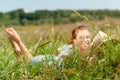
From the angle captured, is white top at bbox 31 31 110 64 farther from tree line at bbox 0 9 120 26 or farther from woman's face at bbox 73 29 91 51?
tree line at bbox 0 9 120 26

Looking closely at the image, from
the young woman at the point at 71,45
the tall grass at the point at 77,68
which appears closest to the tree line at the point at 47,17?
the young woman at the point at 71,45

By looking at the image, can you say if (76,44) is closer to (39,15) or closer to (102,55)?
(102,55)

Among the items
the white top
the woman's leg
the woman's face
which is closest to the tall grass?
the white top

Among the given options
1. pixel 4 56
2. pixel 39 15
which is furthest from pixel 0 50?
pixel 39 15

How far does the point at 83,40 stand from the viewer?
332 cm

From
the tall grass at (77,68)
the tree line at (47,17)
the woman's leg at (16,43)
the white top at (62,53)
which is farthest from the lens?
the tree line at (47,17)

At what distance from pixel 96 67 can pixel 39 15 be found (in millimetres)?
37613

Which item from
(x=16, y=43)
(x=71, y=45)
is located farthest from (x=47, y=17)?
(x=71, y=45)

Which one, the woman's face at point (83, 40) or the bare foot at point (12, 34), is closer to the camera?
the woman's face at point (83, 40)

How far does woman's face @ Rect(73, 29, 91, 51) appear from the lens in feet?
10.6

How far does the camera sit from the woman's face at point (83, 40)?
10.6 ft

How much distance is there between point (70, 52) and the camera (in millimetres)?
3129

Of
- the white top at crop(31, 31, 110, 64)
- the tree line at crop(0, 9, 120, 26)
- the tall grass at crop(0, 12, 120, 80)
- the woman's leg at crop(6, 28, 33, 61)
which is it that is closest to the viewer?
the tall grass at crop(0, 12, 120, 80)

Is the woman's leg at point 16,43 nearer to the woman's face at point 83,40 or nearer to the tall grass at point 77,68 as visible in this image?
the tall grass at point 77,68
